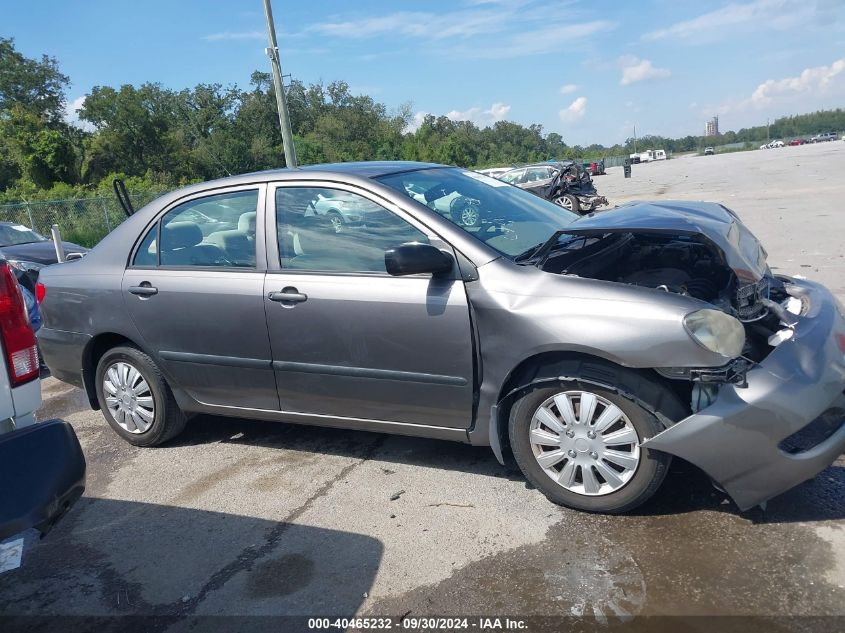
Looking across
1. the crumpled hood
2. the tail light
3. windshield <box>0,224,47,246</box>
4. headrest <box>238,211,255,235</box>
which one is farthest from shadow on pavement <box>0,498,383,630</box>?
windshield <box>0,224,47,246</box>

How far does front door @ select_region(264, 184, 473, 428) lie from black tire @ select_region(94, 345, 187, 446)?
0.97 meters

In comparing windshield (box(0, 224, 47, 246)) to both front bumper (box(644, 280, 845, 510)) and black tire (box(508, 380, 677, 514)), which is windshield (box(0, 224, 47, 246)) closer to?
black tire (box(508, 380, 677, 514))

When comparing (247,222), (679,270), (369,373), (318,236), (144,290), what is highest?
(247,222)

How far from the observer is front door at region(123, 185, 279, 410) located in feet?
12.9

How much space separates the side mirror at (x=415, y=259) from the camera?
324 cm

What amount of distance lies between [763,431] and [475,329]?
4.32 feet

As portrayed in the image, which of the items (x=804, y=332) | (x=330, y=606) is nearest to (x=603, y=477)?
(x=804, y=332)

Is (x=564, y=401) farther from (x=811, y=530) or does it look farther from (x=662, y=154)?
(x=662, y=154)

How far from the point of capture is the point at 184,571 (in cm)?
316

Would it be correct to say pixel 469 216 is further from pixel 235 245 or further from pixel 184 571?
pixel 184 571

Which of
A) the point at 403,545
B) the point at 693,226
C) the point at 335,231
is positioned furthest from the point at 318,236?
the point at 693,226

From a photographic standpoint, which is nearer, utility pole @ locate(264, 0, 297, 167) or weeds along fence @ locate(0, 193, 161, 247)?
utility pole @ locate(264, 0, 297, 167)

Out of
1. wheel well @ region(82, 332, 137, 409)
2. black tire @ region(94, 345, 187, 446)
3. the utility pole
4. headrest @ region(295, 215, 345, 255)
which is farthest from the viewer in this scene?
the utility pole

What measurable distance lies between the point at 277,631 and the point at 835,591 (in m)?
2.12
